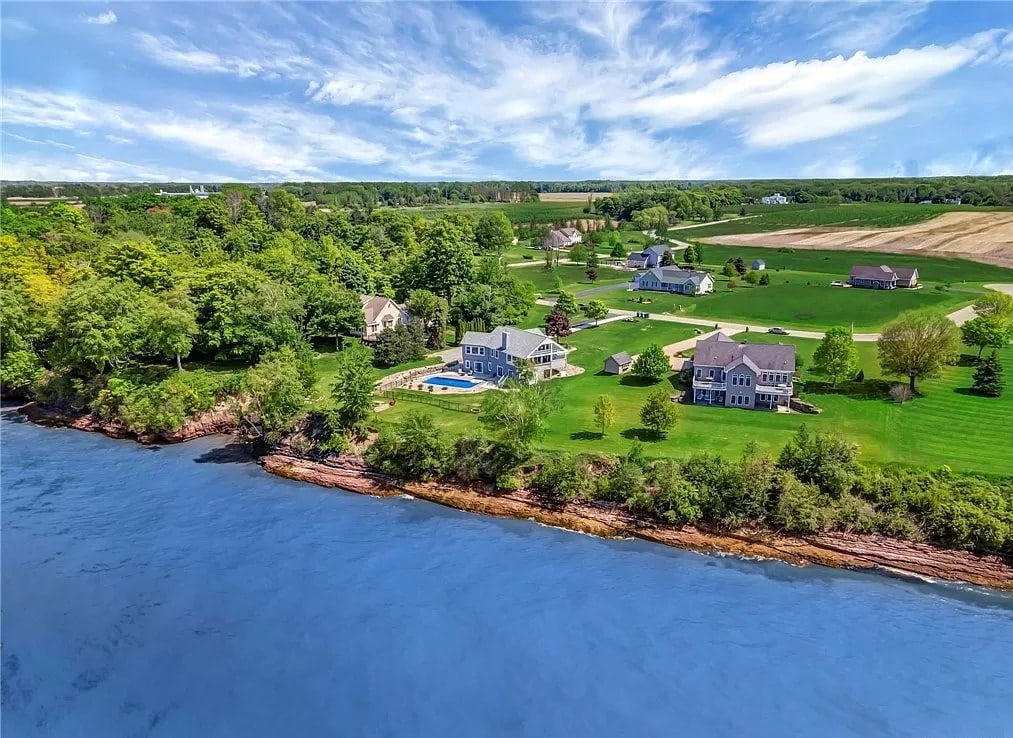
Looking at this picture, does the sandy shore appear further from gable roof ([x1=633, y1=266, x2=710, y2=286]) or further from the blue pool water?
gable roof ([x1=633, y1=266, x2=710, y2=286])

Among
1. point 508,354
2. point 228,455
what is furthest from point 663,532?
point 228,455

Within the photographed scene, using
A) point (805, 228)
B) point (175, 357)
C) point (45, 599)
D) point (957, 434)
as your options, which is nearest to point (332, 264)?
point (175, 357)

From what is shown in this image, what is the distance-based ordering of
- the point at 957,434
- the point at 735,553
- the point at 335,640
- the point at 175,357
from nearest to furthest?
the point at 335,640
the point at 735,553
the point at 957,434
the point at 175,357

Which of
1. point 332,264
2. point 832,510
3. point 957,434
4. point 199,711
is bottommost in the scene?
point 199,711

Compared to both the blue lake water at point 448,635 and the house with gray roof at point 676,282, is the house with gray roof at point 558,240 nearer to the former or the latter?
the house with gray roof at point 676,282

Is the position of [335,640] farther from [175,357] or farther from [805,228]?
[805,228]

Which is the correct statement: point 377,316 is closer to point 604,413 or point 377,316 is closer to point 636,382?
point 636,382

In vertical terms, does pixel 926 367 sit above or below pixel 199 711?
above
